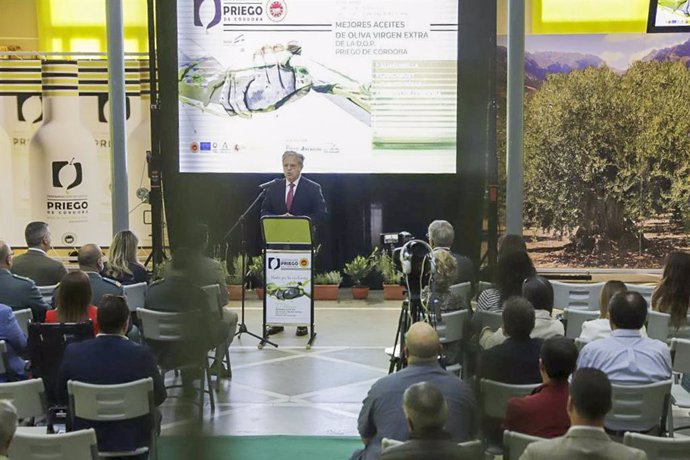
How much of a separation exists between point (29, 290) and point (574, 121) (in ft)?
22.3

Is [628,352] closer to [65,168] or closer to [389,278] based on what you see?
[389,278]

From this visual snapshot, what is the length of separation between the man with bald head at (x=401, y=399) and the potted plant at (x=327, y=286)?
6061 millimetres

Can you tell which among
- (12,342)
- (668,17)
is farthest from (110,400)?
(668,17)

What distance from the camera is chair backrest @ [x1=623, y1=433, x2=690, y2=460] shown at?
9.58 feet

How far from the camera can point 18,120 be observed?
930 centimetres

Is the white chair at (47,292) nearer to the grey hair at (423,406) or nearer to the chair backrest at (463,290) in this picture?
the chair backrest at (463,290)

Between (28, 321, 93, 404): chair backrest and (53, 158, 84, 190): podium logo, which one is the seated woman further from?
(53, 158, 84, 190): podium logo

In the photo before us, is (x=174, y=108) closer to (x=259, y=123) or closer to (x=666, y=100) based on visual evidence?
(x=259, y=123)

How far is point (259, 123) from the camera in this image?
9.50 meters

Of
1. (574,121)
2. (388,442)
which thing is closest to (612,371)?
(388,442)

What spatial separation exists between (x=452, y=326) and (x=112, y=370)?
78.7 inches

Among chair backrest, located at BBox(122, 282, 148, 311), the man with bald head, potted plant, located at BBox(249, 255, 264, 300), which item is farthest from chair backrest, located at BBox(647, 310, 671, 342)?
potted plant, located at BBox(249, 255, 264, 300)

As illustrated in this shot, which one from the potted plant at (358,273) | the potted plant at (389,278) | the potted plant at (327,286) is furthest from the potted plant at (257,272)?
the potted plant at (389,278)

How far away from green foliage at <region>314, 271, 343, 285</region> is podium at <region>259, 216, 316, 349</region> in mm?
2427
